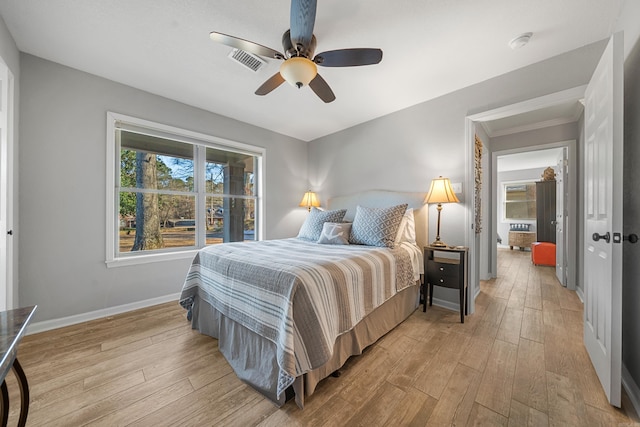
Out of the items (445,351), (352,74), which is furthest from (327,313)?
(352,74)

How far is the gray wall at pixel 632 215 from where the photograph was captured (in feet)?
4.54

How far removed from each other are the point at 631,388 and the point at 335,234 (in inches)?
87.1

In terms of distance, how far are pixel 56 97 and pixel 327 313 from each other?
10.5 ft

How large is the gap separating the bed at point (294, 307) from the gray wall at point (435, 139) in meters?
Answer: 1.01

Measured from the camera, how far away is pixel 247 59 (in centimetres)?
A: 216

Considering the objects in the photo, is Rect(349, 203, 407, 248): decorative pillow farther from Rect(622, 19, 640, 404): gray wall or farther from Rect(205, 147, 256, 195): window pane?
Rect(205, 147, 256, 195): window pane

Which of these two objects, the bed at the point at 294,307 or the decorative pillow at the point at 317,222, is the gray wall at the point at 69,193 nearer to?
the bed at the point at 294,307

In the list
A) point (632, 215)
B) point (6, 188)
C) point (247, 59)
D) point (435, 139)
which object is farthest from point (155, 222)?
point (632, 215)

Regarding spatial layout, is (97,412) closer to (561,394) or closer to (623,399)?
(561,394)

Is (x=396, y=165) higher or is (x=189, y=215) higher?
(x=396, y=165)

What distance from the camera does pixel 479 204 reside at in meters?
3.42

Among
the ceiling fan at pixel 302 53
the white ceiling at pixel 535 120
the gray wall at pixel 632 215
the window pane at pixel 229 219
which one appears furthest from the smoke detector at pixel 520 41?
the window pane at pixel 229 219

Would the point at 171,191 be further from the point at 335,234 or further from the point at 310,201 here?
the point at 335,234

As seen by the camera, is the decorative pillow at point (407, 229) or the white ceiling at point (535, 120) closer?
the decorative pillow at point (407, 229)
